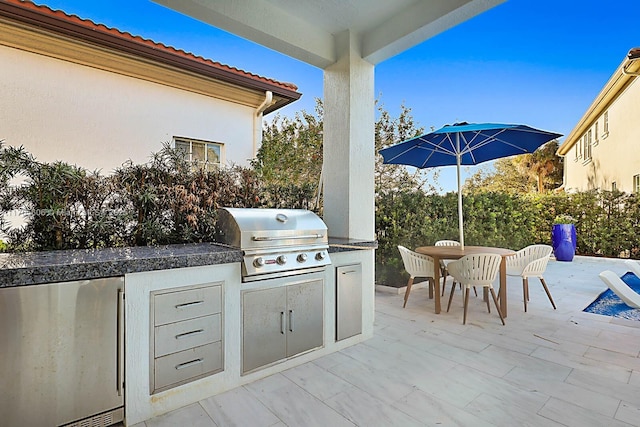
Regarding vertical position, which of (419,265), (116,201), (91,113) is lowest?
(419,265)

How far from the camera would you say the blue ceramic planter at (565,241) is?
782cm

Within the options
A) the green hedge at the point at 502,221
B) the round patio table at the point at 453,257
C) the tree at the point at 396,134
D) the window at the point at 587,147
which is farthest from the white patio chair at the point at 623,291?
the window at the point at 587,147

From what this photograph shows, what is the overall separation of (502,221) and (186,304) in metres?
7.63

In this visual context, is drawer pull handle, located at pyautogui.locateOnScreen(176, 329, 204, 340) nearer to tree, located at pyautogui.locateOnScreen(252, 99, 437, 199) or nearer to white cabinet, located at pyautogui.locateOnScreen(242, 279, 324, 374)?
white cabinet, located at pyautogui.locateOnScreen(242, 279, 324, 374)

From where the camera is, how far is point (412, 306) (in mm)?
4426

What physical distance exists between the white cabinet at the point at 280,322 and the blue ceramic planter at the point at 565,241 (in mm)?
7580

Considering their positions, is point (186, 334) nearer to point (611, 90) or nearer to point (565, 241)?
point (565, 241)

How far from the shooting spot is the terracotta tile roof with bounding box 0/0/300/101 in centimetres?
406

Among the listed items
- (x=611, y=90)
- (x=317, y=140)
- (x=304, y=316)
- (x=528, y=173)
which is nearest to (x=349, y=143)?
(x=304, y=316)

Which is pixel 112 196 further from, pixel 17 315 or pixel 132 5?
pixel 132 5

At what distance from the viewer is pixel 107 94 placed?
16.3 ft

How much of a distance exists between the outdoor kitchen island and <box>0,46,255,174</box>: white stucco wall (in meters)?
3.38

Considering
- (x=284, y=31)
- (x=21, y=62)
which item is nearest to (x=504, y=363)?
(x=284, y=31)

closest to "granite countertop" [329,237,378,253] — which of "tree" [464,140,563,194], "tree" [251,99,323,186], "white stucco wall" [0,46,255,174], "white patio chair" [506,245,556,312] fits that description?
"white patio chair" [506,245,556,312]
